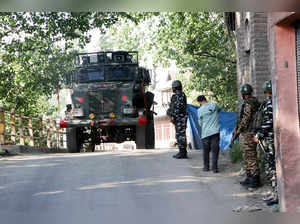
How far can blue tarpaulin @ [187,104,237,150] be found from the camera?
15312 mm

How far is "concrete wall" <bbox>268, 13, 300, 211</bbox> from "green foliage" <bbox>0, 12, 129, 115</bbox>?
11382 mm

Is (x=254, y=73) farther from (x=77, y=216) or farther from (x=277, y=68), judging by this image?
(x=77, y=216)

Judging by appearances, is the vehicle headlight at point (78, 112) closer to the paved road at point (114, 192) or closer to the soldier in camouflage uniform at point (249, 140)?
the paved road at point (114, 192)

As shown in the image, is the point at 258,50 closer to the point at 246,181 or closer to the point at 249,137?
the point at 249,137

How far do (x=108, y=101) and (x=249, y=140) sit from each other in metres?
7.39

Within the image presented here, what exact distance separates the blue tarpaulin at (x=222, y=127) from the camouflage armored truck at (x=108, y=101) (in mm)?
1332

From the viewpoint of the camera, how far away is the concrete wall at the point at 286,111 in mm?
7195

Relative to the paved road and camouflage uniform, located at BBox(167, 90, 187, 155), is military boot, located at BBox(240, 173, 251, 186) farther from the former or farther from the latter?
camouflage uniform, located at BBox(167, 90, 187, 155)

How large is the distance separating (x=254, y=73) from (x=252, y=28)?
0.93 m

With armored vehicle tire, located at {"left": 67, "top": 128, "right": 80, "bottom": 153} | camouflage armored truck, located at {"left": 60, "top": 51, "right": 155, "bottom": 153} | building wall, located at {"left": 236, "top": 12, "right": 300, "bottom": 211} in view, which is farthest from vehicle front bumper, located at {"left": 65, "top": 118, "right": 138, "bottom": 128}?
building wall, located at {"left": 236, "top": 12, "right": 300, "bottom": 211}

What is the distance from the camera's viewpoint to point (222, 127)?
15.5 m

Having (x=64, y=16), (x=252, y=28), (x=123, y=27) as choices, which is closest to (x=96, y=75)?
(x=64, y=16)

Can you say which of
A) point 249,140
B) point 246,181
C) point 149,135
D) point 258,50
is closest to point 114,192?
point 246,181

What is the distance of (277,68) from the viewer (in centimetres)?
735
